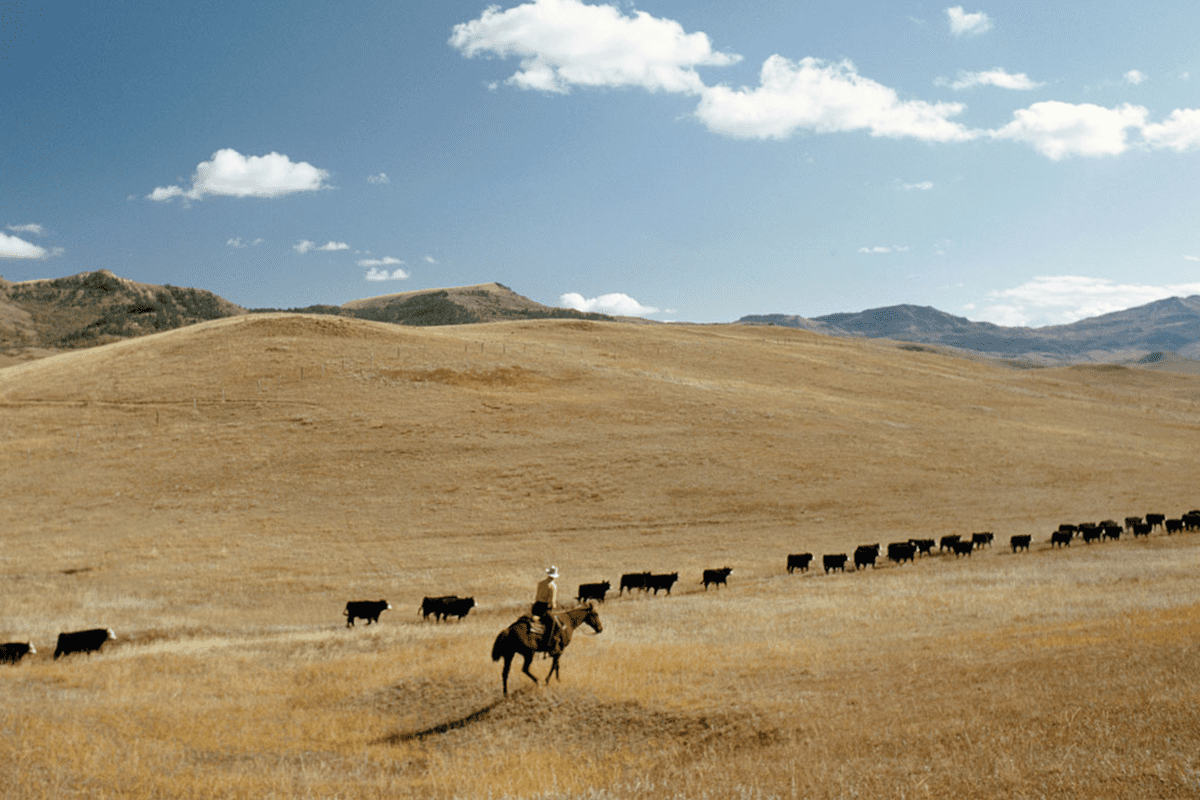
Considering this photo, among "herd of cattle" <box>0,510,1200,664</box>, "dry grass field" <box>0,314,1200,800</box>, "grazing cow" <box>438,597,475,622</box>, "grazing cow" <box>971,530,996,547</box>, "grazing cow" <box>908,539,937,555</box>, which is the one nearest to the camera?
"dry grass field" <box>0,314,1200,800</box>

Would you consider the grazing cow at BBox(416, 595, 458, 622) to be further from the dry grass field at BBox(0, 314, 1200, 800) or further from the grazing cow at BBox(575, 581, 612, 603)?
the grazing cow at BBox(575, 581, 612, 603)

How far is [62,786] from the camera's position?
10.3 metres

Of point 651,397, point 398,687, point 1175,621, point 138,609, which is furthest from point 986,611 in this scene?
point 651,397

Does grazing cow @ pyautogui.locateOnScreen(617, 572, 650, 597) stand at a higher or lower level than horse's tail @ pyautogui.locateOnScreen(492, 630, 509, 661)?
lower

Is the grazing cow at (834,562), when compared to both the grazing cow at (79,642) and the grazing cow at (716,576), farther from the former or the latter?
the grazing cow at (79,642)

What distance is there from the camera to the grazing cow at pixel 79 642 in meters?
21.8

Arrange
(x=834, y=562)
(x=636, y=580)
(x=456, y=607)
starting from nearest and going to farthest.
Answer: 1. (x=456, y=607)
2. (x=636, y=580)
3. (x=834, y=562)

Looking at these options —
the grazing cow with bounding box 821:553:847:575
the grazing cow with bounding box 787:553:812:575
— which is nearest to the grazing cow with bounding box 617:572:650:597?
the grazing cow with bounding box 787:553:812:575

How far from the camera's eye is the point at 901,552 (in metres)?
34.8

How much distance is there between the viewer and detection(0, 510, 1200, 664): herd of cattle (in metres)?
22.1

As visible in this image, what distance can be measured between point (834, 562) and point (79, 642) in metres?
26.5

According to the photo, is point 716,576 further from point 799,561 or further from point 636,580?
point 799,561

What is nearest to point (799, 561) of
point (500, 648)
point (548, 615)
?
point (548, 615)

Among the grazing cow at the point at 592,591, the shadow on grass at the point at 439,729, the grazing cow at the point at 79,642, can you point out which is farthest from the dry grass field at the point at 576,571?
the grazing cow at the point at 592,591
